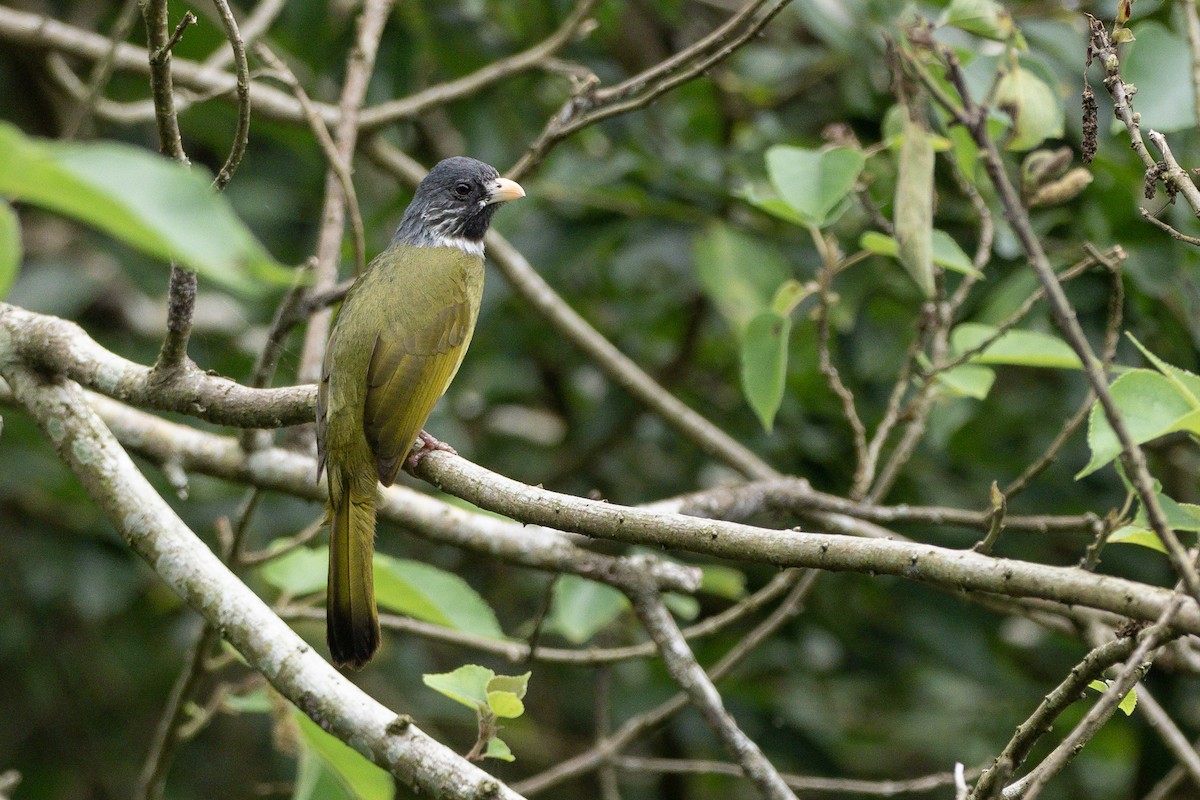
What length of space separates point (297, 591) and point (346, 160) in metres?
1.28

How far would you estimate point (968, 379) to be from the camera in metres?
3.10

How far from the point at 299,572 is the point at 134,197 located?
235cm

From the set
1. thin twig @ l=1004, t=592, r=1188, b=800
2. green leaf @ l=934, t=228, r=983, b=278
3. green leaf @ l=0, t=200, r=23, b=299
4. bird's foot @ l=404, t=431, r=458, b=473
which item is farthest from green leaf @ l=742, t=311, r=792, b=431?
green leaf @ l=0, t=200, r=23, b=299

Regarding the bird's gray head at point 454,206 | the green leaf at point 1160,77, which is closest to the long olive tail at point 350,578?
the bird's gray head at point 454,206

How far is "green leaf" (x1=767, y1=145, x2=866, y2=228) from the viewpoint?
2881mm

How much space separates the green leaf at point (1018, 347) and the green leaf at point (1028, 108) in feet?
1.59

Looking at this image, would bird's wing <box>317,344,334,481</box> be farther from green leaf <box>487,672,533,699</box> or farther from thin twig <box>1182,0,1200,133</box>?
thin twig <box>1182,0,1200,133</box>

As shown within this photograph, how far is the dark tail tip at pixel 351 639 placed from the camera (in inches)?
106

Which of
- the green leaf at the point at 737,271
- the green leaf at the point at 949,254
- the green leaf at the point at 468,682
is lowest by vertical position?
the green leaf at the point at 468,682

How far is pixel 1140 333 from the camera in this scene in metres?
3.51

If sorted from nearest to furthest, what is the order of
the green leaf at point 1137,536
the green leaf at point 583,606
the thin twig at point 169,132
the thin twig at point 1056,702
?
the thin twig at point 1056,702
the green leaf at point 1137,536
the thin twig at point 169,132
the green leaf at point 583,606

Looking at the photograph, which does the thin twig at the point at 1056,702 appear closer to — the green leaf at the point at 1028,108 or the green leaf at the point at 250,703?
the green leaf at the point at 1028,108

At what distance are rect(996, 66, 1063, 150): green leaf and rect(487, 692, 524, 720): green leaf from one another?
1.70 m

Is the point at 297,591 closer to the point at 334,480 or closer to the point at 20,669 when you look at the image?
the point at 334,480
